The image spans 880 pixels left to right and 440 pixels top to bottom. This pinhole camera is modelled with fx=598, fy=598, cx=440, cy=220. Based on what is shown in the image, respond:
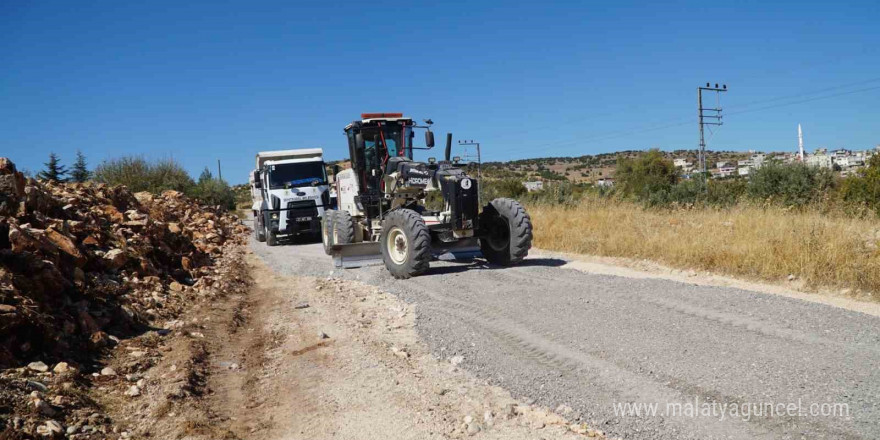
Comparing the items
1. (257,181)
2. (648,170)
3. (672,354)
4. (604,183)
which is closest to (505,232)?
(672,354)

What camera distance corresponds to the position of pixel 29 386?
175 inches

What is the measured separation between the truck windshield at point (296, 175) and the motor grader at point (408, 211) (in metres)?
5.70

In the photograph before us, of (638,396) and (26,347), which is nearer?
(638,396)

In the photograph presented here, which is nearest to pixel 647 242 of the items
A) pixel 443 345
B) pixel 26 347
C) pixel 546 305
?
pixel 546 305

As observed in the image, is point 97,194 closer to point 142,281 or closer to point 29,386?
point 142,281

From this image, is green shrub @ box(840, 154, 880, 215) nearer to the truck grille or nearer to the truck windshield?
the truck windshield

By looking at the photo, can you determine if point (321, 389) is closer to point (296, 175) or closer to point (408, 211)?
point (408, 211)

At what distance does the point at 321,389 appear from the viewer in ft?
15.8

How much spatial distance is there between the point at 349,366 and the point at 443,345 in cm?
99

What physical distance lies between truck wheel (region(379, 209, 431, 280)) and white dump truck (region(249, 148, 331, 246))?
25.7 feet

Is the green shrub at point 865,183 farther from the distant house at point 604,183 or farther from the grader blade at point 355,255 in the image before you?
the grader blade at point 355,255

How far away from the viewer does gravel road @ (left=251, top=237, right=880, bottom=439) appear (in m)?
3.74

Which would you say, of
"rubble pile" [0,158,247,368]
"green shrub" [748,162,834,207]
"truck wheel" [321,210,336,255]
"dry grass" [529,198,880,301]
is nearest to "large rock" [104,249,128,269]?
"rubble pile" [0,158,247,368]

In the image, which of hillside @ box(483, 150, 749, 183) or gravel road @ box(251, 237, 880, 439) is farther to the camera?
hillside @ box(483, 150, 749, 183)
